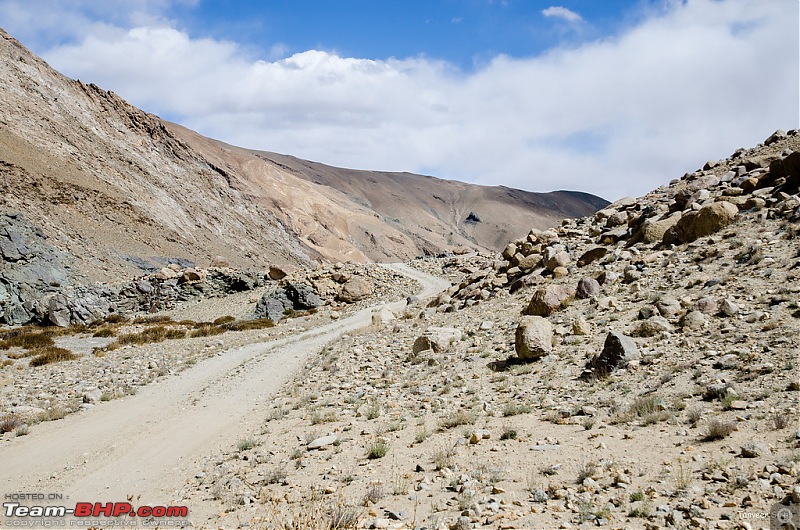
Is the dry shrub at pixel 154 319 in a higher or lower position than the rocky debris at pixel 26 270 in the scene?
lower

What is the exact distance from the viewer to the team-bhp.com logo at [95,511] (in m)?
6.77

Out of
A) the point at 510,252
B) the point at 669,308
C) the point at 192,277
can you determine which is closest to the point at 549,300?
the point at 669,308

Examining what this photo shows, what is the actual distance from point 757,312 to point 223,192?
282 ft

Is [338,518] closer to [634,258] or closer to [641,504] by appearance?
[641,504]

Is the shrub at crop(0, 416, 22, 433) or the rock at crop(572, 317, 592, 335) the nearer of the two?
the shrub at crop(0, 416, 22, 433)

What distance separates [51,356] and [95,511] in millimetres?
16634

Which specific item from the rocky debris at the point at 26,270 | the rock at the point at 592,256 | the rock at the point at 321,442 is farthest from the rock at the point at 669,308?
the rocky debris at the point at 26,270

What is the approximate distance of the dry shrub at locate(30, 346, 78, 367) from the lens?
19703 mm

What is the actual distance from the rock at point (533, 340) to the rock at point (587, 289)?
369cm

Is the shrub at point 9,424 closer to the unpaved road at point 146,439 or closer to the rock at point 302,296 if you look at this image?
the unpaved road at point 146,439

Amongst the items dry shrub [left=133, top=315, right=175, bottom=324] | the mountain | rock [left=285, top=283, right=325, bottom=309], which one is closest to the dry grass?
rock [left=285, top=283, right=325, bottom=309]

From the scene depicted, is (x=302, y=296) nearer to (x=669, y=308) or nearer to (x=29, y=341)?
(x=29, y=341)

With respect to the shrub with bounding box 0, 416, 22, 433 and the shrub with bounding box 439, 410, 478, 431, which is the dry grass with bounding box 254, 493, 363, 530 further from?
the shrub with bounding box 0, 416, 22, 433

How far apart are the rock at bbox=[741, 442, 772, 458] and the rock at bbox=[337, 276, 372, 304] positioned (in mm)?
31467
